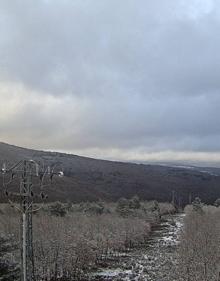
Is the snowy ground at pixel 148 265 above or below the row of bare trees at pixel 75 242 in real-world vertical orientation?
below

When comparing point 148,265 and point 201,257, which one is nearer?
point 201,257

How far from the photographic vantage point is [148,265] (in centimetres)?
4100

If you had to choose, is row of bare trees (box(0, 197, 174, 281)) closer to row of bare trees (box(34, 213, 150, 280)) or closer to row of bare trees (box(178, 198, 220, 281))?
row of bare trees (box(34, 213, 150, 280))

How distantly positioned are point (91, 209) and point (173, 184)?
113 m

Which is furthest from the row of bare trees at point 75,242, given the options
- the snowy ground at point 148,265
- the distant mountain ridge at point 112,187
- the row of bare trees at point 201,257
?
the distant mountain ridge at point 112,187

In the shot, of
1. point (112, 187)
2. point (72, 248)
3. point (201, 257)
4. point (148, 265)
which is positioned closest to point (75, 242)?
point (72, 248)

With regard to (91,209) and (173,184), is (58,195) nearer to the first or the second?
(91,209)

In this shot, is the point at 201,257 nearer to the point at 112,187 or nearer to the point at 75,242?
the point at 75,242

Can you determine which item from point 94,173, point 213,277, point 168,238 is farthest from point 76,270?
point 94,173

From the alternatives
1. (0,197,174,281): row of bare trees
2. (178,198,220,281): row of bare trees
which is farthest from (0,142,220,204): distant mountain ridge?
(178,198,220,281): row of bare trees

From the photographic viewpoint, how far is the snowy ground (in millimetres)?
35188

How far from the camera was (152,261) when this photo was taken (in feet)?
142

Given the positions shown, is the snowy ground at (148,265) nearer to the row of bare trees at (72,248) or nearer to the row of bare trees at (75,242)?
the row of bare trees at (75,242)

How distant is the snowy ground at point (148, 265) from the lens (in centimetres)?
3519
